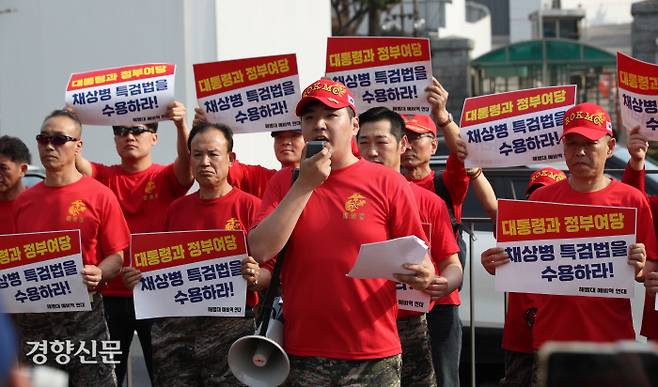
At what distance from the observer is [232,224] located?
17.1 feet

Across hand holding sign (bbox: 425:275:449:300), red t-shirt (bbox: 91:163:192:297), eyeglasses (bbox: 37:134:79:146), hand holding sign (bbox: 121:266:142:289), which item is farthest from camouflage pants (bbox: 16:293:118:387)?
hand holding sign (bbox: 425:275:449:300)

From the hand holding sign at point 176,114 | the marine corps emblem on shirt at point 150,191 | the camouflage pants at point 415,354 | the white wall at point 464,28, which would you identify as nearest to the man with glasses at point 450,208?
the camouflage pants at point 415,354

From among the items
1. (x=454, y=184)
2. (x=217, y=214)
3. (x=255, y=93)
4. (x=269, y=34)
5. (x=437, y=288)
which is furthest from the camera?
(x=269, y=34)

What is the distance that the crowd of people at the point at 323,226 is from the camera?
3994mm

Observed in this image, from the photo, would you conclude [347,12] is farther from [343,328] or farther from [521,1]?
[343,328]

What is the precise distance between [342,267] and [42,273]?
1.91 metres

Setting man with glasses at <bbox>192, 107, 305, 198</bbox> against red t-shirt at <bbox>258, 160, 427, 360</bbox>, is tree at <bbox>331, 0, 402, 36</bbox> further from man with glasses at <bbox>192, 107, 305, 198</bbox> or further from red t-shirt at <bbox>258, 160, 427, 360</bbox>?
red t-shirt at <bbox>258, 160, 427, 360</bbox>

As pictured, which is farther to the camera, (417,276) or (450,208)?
(450,208)

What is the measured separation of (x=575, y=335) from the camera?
4.57 meters

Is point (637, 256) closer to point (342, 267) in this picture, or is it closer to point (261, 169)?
point (342, 267)

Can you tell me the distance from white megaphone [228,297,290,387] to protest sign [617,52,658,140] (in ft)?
6.97

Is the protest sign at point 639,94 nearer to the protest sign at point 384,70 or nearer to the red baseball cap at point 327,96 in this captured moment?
the protest sign at point 384,70

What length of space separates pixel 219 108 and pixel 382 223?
2176 mm

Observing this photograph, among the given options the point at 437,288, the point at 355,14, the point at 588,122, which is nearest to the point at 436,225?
the point at 437,288
